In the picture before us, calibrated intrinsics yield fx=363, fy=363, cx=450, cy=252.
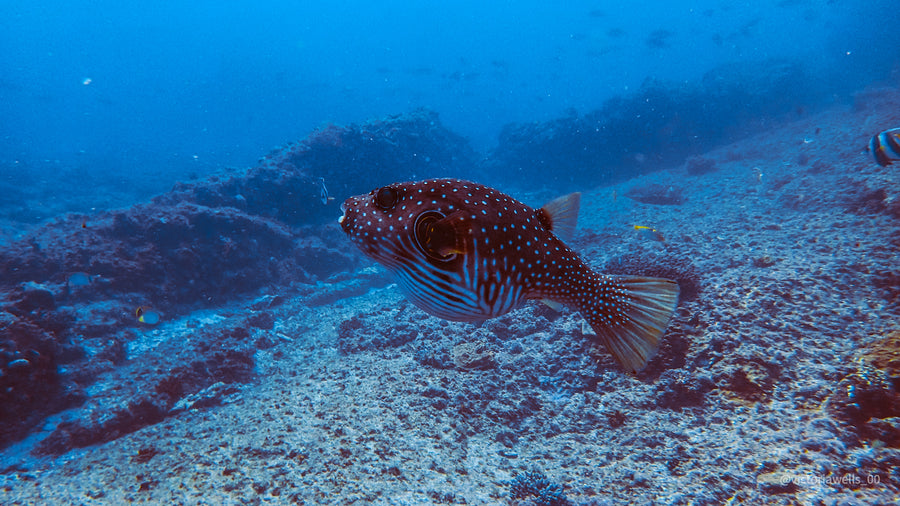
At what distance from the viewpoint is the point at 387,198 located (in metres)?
2.17

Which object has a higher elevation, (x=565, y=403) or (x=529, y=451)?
(x=565, y=403)

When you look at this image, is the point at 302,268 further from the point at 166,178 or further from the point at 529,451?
the point at 166,178

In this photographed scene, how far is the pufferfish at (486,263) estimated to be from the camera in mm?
1968

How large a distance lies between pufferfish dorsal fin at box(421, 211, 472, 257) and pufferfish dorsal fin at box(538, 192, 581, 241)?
756 millimetres

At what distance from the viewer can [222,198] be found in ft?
41.2

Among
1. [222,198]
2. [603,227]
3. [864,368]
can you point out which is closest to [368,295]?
[222,198]

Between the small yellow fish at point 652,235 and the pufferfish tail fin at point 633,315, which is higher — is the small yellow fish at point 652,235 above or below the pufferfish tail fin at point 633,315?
above

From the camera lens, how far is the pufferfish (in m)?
1.97

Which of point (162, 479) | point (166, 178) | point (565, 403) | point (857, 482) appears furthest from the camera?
point (166, 178)

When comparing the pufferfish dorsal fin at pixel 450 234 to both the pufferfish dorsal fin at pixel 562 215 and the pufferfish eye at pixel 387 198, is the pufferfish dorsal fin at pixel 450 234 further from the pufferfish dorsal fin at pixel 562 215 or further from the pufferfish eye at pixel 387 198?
the pufferfish dorsal fin at pixel 562 215

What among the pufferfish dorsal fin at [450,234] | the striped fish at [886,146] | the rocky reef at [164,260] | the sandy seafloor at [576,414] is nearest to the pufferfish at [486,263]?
the pufferfish dorsal fin at [450,234]

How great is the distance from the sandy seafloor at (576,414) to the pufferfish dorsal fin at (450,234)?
2.83 metres

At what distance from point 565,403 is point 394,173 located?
14633 millimetres

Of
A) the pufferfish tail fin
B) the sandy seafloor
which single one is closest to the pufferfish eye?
the pufferfish tail fin
